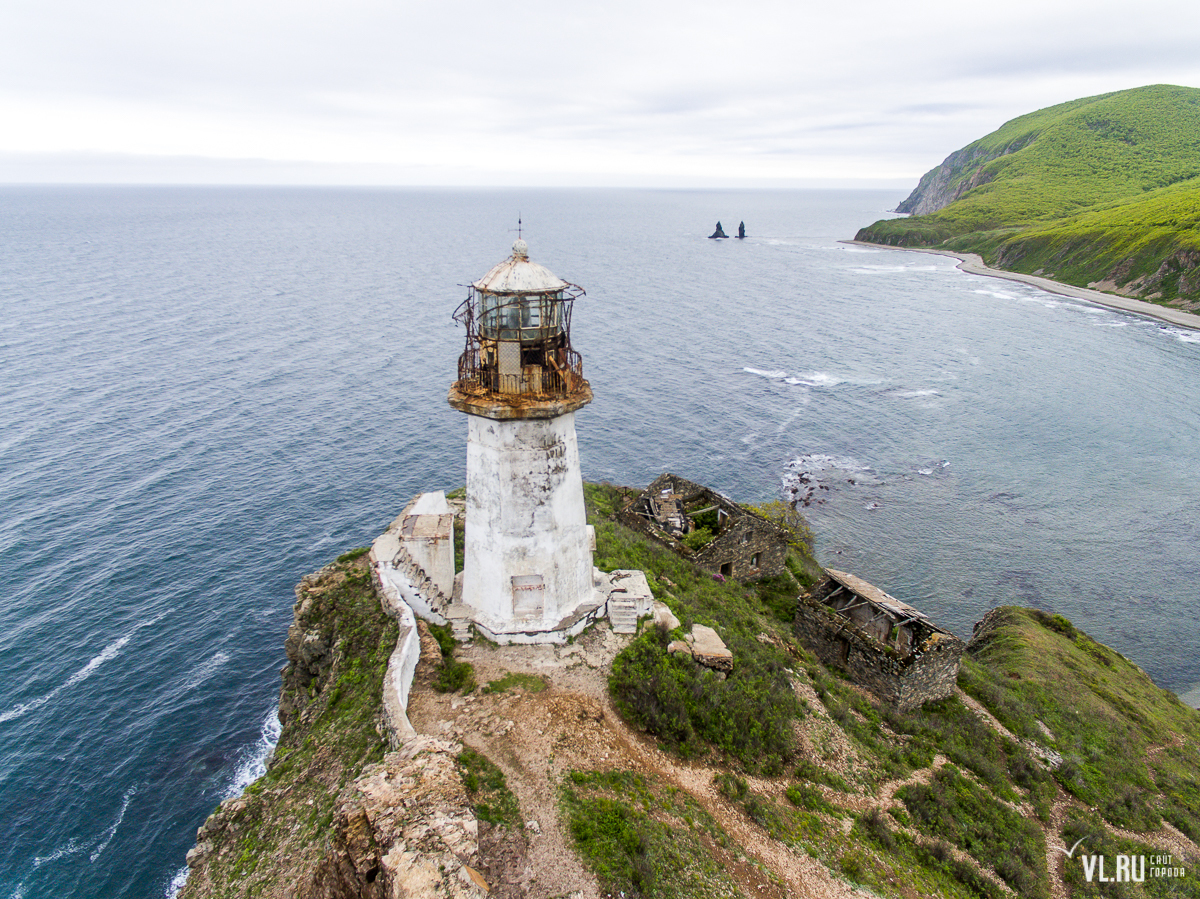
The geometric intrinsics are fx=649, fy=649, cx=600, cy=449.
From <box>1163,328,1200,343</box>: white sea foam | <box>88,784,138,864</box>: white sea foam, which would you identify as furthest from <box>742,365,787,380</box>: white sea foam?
<box>88,784,138,864</box>: white sea foam

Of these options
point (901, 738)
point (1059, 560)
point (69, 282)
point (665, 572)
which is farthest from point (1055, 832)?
point (69, 282)

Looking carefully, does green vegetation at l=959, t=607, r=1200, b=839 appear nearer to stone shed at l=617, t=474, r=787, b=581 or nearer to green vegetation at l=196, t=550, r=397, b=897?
stone shed at l=617, t=474, r=787, b=581

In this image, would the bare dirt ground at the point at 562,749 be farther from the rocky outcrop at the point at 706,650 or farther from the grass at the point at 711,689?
the rocky outcrop at the point at 706,650

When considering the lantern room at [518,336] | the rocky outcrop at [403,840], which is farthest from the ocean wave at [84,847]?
the lantern room at [518,336]

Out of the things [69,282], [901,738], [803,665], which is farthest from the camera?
[69,282]

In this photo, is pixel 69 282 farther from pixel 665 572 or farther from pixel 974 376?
pixel 974 376

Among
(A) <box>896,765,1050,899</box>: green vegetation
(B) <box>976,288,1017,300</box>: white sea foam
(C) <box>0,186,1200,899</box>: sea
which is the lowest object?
(C) <box>0,186,1200,899</box>: sea
